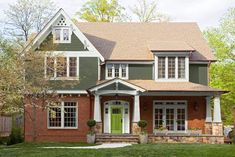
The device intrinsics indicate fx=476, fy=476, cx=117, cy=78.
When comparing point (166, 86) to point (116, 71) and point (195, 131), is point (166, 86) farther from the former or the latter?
point (116, 71)

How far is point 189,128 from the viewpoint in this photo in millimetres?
32812

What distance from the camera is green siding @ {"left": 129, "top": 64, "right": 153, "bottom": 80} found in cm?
3344

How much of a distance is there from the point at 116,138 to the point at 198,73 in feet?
26.8

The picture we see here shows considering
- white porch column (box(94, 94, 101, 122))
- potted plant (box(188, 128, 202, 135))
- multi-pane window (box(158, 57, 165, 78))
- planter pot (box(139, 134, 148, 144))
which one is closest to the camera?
planter pot (box(139, 134, 148, 144))

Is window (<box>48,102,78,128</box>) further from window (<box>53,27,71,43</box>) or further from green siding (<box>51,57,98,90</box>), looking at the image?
window (<box>53,27,71,43</box>)

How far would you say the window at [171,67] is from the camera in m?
32.8

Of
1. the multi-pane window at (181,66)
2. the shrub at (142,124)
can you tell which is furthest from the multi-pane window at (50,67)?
the multi-pane window at (181,66)

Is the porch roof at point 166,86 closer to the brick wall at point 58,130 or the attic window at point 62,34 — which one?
the brick wall at point 58,130

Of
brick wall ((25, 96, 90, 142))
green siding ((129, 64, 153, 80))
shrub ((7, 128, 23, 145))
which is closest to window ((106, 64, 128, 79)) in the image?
green siding ((129, 64, 153, 80))

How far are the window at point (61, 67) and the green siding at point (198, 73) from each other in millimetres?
8131

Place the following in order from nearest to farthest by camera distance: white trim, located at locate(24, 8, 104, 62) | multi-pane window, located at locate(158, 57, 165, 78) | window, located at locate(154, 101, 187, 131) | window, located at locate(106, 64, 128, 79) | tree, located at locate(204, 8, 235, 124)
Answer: white trim, located at locate(24, 8, 104, 62) < multi-pane window, located at locate(158, 57, 165, 78) < window, located at locate(154, 101, 187, 131) < window, located at locate(106, 64, 128, 79) < tree, located at locate(204, 8, 235, 124)

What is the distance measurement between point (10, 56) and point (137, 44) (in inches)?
447

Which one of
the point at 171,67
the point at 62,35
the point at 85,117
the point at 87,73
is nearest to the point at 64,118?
the point at 85,117

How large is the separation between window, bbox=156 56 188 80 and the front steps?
537cm
